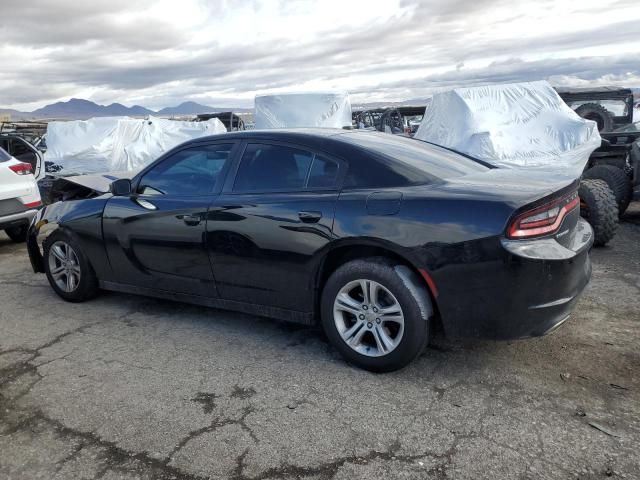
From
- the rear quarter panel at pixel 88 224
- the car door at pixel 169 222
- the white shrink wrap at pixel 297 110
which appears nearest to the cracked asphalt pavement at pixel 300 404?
the car door at pixel 169 222

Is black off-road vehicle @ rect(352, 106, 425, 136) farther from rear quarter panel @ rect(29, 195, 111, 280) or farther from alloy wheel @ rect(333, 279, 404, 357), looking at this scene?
alloy wheel @ rect(333, 279, 404, 357)

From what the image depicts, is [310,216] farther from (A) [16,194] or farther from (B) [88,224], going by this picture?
(A) [16,194]

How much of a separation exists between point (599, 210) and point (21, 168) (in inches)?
275

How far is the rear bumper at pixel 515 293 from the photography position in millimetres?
3006

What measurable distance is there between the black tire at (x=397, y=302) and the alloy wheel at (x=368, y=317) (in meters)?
0.01

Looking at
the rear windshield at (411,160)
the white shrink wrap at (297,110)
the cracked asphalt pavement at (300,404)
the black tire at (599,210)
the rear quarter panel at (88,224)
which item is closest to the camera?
the cracked asphalt pavement at (300,404)

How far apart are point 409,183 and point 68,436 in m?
2.31

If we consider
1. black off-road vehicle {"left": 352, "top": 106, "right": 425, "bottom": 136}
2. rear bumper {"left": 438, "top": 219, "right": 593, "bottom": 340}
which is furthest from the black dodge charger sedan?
black off-road vehicle {"left": 352, "top": 106, "right": 425, "bottom": 136}

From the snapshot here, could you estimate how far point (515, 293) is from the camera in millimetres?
3027

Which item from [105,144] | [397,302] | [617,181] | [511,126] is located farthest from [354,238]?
[105,144]

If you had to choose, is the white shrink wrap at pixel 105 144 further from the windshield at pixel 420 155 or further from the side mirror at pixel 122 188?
the windshield at pixel 420 155

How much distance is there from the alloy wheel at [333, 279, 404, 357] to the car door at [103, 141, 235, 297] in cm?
108

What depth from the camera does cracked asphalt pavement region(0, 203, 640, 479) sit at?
2621mm

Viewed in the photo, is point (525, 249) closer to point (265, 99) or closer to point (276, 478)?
point (276, 478)
